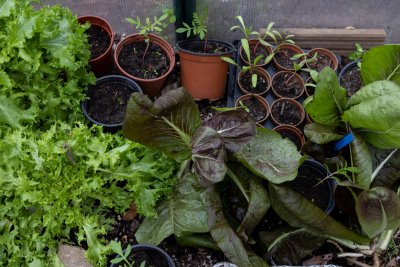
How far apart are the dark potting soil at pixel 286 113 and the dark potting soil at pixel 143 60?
0.69 metres

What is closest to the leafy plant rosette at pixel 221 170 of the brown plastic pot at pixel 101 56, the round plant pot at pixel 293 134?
the round plant pot at pixel 293 134

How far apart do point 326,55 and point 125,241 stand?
1658 mm

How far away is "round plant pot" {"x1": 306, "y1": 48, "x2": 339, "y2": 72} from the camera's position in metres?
2.83

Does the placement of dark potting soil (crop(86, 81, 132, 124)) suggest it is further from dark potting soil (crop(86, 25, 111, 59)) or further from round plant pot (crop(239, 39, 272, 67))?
round plant pot (crop(239, 39, 272, 67))

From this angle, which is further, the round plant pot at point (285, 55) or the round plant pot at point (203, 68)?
the round plant pot at point (285, 55)

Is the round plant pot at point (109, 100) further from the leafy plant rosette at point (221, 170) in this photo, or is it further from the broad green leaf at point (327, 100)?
the broad green leaf at point (327, 100)

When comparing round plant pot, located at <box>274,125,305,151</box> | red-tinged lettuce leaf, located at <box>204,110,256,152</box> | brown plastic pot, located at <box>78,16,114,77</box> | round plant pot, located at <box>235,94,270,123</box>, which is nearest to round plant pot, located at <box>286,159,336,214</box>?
round plant pot, located at <box>274,125,305,151</box>

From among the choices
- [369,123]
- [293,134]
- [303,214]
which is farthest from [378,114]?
[293,134]

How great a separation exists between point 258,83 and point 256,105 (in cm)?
16

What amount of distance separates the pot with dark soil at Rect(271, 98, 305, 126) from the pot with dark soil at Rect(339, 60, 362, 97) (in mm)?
341

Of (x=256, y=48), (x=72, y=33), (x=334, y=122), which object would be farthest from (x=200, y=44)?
(x=334, y=122)

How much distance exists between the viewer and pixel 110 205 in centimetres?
219

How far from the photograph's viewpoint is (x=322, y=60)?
287 centimetres

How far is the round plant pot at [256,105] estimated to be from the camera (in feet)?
8.59
